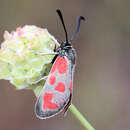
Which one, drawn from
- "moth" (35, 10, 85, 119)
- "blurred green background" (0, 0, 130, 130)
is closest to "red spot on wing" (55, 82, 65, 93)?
"moth" (35, 10, 85, 119)

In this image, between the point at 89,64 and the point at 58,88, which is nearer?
the point at 58,88

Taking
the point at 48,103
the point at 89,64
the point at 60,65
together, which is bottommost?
the point at 89,64

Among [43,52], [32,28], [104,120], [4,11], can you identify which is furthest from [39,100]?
[4,11]

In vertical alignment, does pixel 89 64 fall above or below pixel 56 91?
below

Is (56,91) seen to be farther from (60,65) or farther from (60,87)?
(60,65)

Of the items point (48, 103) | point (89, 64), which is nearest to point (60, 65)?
point (48, 103)

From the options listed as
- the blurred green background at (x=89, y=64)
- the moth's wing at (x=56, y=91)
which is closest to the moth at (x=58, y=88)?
the moth's wing at (x=56, y=91)

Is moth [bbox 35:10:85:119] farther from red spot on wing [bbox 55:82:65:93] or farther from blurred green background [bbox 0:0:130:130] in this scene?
blurred green background [bbox 0:0:130:130]

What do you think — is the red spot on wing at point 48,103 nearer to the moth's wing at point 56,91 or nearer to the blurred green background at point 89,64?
the moth's wing at point 56,91
